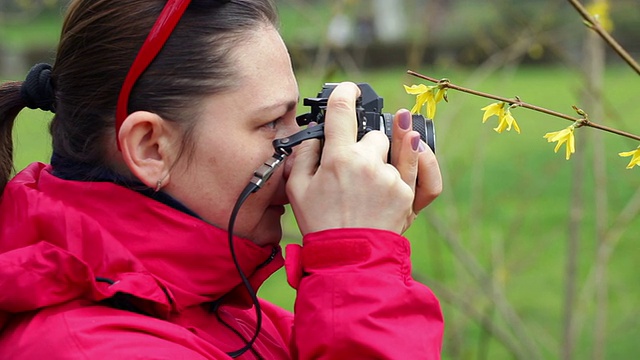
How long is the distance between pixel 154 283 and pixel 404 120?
1.47 ft

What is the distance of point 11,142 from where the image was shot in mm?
1570

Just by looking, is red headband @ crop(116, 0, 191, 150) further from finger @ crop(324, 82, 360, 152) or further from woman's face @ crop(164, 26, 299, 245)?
finger @ crop(324, 82, 360, 152)

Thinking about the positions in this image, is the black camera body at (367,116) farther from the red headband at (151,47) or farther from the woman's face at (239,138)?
the red headband at (151,47)

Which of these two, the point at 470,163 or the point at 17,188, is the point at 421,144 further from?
the point at 470,163

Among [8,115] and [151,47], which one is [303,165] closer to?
[151,47]

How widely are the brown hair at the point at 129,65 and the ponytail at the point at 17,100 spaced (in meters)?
0.04

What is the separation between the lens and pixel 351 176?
1371mm

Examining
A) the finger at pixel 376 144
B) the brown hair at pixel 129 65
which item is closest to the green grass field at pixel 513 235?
the brown hair at pixel 129 65

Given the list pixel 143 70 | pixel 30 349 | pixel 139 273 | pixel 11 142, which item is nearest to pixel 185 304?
pixel 139 273

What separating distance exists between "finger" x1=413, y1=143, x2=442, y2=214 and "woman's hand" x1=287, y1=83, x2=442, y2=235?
0.03 metres

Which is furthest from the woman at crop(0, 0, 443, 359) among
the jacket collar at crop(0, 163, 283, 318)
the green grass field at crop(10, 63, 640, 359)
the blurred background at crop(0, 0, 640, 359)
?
the green grass field at crop(10, 63, 640, 359)

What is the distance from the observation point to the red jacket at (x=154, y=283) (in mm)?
1224

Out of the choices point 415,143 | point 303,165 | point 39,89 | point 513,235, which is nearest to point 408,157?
point 415,143

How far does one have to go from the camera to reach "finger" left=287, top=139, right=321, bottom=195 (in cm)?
140
